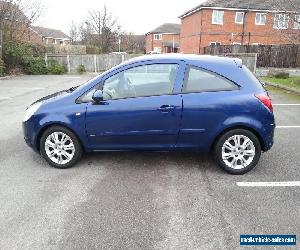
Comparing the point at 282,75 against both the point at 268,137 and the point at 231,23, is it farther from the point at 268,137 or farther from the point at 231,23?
the point at 231,23

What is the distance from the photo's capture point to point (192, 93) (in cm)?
426

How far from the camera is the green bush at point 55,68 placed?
75.3 feet

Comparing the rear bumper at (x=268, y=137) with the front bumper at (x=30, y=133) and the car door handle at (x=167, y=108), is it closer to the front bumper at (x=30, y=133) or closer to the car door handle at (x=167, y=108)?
the car door handle at (x=167, y=108)

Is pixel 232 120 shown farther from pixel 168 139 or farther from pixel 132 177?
pixel 132 177

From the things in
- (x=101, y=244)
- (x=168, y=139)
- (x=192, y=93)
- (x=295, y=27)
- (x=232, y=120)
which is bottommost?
(x=101, y=244)

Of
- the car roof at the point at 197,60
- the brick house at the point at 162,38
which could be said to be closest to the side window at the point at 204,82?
the car roof at the point at 197,60

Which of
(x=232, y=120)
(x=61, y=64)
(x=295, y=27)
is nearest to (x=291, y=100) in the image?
(x=295, y=27)

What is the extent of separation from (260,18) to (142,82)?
110ft

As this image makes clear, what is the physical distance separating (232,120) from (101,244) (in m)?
2.40

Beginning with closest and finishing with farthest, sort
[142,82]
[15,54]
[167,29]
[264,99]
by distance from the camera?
[264,99] < [142,82] < [15,54] < [167,29]

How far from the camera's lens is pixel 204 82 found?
431 cm

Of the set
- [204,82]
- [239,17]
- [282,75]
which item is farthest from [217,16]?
[204,82]

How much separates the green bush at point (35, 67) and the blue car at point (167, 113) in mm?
19451

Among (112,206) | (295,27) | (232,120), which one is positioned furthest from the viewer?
(295,27)
